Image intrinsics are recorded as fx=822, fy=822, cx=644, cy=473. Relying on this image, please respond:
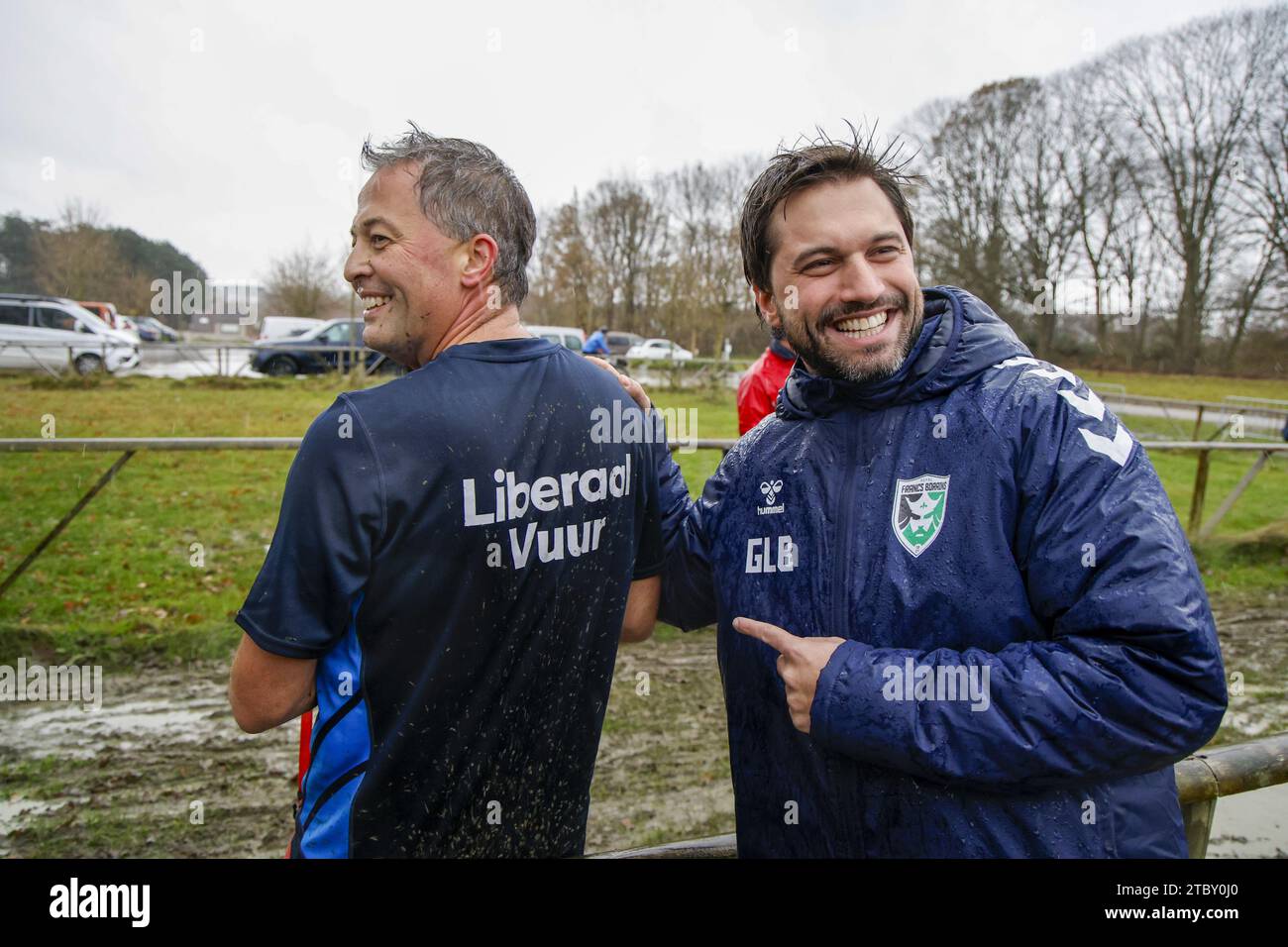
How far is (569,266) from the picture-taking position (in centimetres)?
3047

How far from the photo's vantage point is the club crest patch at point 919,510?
1428 mm

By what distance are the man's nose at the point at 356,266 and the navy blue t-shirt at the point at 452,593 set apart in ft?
0.80

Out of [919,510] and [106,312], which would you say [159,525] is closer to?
[919,510]

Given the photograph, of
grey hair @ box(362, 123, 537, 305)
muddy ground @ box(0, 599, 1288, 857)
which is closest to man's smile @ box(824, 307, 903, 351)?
grey hair @ box(362, 123, 537, 305)

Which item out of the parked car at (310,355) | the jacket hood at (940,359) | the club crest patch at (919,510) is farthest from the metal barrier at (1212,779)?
the parked car at (310,355)

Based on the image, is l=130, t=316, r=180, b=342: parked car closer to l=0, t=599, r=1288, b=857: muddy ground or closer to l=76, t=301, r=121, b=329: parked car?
l=76, t=301, r=121, b=329: parked car

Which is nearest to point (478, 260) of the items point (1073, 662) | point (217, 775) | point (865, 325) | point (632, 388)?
point (632, 388)

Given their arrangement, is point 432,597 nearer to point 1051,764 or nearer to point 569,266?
point 1051,764

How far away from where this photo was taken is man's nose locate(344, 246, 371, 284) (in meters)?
1.58

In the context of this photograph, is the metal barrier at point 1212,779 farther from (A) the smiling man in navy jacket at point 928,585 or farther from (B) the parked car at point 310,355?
(B) the parked car at point 310,355
